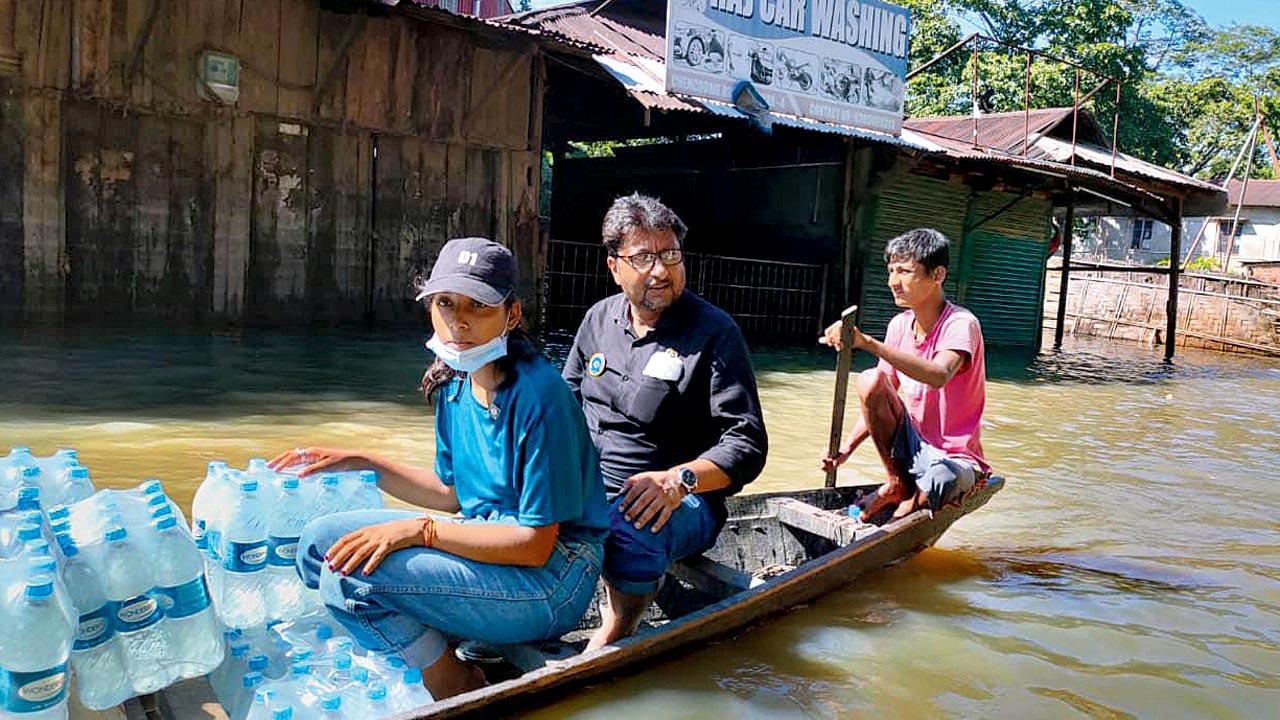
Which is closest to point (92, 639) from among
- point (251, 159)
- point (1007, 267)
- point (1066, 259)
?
point (251, 159)

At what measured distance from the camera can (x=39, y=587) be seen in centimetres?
220

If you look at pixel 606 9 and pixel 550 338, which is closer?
pixel 550 338

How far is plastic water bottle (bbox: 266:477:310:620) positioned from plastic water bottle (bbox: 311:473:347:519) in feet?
0.18

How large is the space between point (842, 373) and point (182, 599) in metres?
3.62

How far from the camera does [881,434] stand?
4.92 metres

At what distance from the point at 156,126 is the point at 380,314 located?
315 cm

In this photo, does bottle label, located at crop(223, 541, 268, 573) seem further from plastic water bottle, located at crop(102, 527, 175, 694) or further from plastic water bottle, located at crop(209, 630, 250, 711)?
plastic water bottle, located at crop(102, 527, 175, 694)

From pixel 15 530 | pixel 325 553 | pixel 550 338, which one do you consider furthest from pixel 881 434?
pixel 550 338

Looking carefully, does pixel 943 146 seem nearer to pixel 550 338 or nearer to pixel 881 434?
pixel 550 338

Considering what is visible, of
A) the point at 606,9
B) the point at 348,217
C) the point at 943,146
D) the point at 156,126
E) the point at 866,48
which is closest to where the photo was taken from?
the point at 156,126

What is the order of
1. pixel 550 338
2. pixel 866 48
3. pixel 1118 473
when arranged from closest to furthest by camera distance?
1. pixel 1118 473
2. pixel 550 338
3. pixel 866 48

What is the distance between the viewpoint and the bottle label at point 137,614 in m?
2.54

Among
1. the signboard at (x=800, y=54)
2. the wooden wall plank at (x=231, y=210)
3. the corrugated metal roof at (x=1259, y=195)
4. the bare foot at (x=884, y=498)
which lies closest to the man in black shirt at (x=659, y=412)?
the bare foot at (x=884, y=498)

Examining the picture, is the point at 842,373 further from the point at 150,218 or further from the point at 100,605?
the point at 150,218
